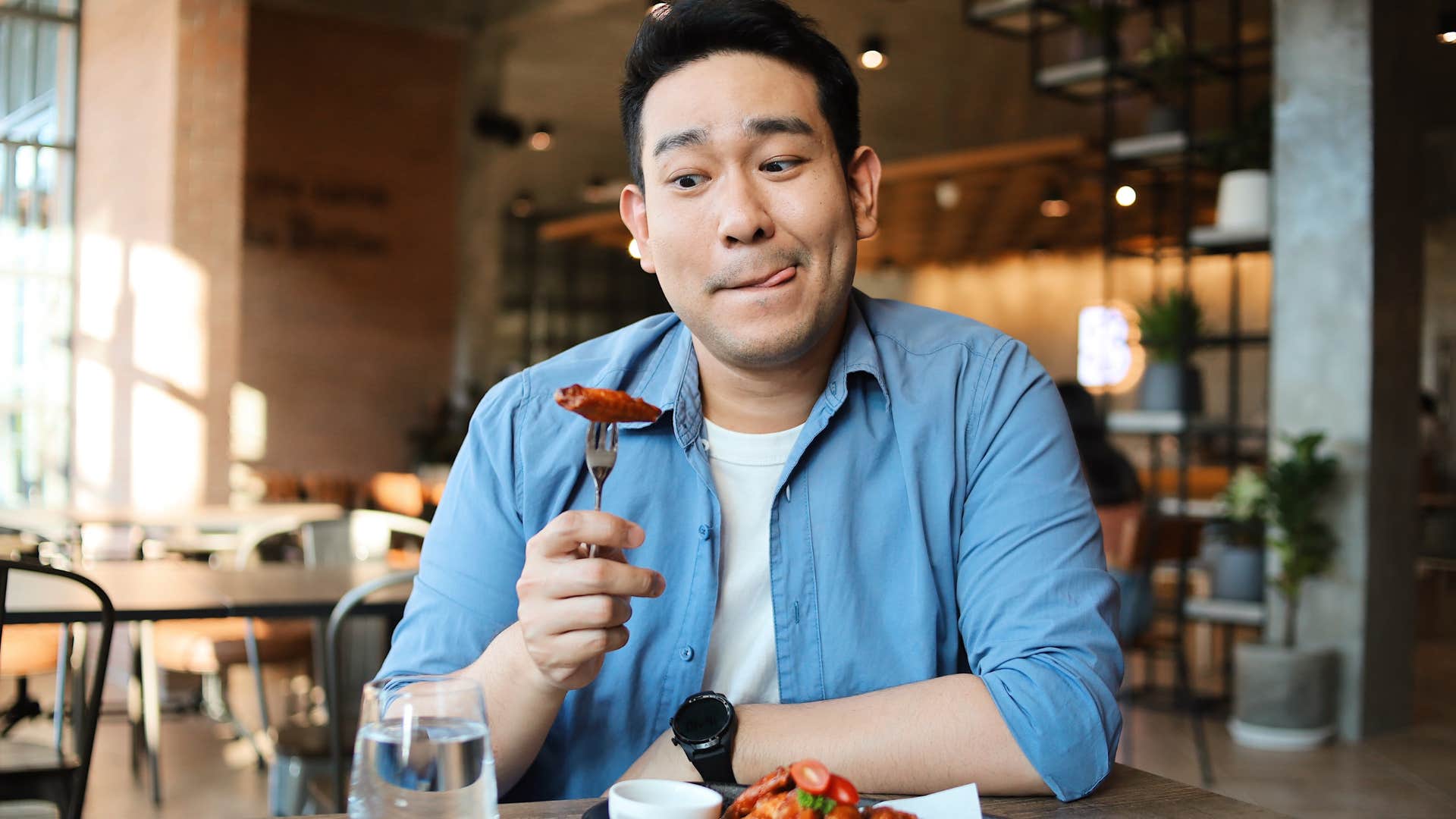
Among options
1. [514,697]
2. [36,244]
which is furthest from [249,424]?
[514,697]

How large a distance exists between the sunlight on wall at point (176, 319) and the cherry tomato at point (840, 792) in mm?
6580

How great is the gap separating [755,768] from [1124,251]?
201 inches

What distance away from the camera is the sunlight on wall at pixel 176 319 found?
22.0 feet

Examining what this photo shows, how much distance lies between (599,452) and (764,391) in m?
0.39

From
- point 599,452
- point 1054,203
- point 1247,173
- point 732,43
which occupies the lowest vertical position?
point 599,452

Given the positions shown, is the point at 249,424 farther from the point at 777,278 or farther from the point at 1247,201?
the point at 777,278

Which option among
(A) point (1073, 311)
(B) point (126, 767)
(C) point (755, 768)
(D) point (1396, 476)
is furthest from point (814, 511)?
(A) point (1073, 311)

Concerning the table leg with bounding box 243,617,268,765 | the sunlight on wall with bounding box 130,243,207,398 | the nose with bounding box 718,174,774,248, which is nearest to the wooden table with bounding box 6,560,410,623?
the table leg with bounding box 243,617,268,765

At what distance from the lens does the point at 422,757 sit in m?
0.73

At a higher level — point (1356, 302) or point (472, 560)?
point (1356, 302)

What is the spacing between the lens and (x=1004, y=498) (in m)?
1.28

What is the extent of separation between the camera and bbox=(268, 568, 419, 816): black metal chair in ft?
8.27

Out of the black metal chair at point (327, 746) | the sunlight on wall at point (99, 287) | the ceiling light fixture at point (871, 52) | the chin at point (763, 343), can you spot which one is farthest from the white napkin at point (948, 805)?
the ceiling light fixture at point (871, 52)

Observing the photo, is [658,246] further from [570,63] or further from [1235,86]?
[570,63]
